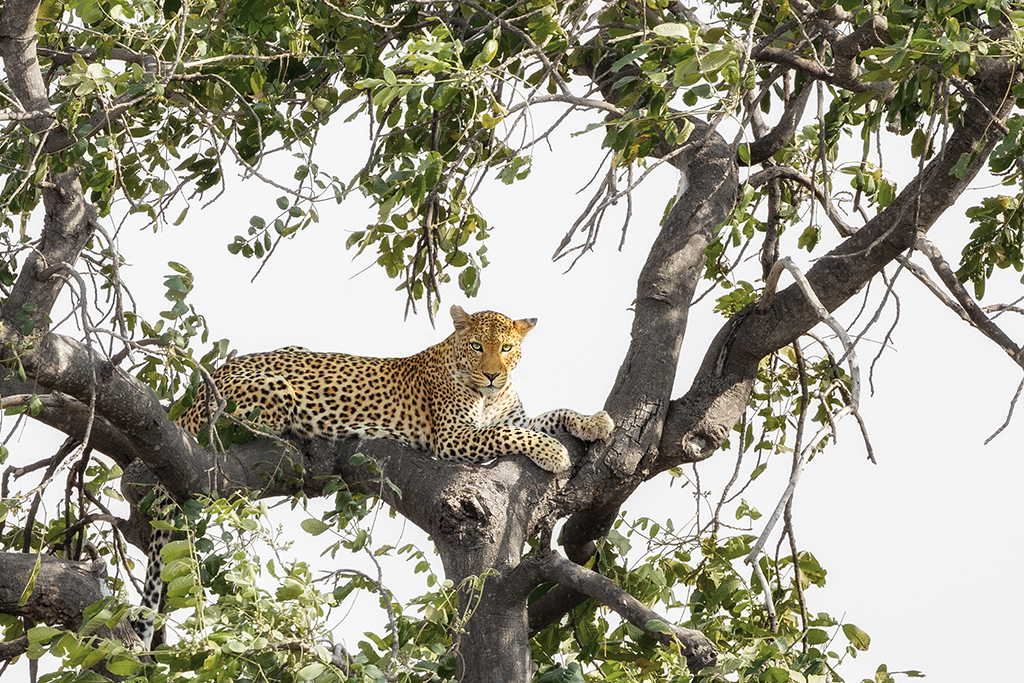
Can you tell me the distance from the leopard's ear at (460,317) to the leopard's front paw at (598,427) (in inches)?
34.2

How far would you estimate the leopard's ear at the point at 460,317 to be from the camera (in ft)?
17.2

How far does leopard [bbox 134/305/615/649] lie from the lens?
475 centimetres

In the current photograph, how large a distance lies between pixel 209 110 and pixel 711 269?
8.12 feet

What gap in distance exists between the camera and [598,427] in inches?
182

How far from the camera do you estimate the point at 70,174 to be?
13.2 feet

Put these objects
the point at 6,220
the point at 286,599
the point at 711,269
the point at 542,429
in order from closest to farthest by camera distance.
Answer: the point at 286,599 → the point at 6,220 → the point at 542,429 → the point at 711,269

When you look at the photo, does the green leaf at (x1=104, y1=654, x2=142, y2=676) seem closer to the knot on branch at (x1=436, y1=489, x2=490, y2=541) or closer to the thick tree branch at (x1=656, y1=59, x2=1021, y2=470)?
the knot on branch at (x1=436, y1=489, x2=490, y2=541)

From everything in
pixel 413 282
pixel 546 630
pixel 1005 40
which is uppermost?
pixel 413 282

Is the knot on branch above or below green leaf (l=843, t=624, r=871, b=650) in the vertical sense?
above

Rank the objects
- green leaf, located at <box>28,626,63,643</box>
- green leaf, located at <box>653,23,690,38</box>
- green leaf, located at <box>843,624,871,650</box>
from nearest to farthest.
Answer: green leaf, located at <box>653,23,690,38</box> → green leaf, located at <box>28,626,63,643</box> → green leaf, located at <box>843,624,871,650</box>

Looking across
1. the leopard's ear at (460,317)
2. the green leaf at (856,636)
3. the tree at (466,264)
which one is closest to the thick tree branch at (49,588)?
the tree at (466,264)

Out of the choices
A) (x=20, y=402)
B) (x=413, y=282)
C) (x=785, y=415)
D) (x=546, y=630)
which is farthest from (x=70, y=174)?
(x=785, y=415)

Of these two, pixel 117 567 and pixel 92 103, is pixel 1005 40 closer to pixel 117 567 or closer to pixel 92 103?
pixel 92 103

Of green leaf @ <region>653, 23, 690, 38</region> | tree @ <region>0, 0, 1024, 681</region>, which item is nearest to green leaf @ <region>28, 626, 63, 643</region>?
tree @ <region>0, 0, 1024, 681</region>
